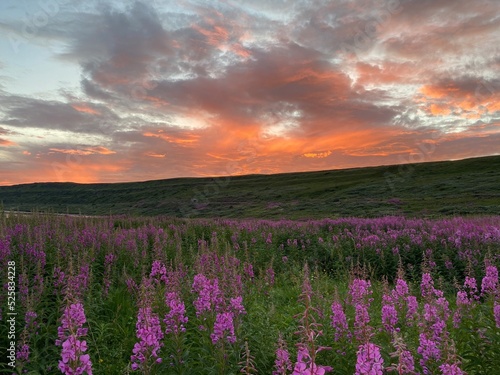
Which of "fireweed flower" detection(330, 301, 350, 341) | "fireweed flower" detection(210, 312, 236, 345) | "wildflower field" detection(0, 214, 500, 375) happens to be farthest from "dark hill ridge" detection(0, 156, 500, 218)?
"fireweed flower" detection(330, 301, 350, 341)

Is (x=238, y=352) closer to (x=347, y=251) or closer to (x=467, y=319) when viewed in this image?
(x=467, y=319)

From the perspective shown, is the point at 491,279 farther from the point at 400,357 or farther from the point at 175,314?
the point at 175,314

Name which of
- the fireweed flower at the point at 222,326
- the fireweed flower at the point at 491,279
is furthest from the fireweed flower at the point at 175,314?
the fireweed flower at the point at 491,279

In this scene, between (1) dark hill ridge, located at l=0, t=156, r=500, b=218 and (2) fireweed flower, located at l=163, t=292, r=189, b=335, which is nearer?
(2) fireweed flower, located at l=163, t=292, r=189, b=335

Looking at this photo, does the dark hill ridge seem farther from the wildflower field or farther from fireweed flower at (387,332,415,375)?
fireweed flower at (387,332,415,375)

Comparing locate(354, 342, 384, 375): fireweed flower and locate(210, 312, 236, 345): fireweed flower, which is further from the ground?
locate(354, 342, 384, 375): fireweed flower

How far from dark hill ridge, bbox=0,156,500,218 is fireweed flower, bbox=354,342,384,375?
14.0m

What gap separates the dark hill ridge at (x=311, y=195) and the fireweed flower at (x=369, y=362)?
549 inches

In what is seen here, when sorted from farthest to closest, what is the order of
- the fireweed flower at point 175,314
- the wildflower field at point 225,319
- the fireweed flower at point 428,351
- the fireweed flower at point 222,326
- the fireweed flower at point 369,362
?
the fireweed flower at point 175,314 → the fireweed flower at point 222,326 → the fireweed flower at point 428,351 → the wildflower field at point 225,319 → the fireweed flower at point 369,362

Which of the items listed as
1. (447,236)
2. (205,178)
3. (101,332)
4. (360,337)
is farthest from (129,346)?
(205,178)

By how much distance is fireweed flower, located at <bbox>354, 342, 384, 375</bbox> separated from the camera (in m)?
2.30

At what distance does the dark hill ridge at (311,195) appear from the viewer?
3562 cm

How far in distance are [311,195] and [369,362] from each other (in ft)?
175

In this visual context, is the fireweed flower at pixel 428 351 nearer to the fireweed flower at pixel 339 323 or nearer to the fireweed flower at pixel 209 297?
the fireweed flower at pixel 339 323
